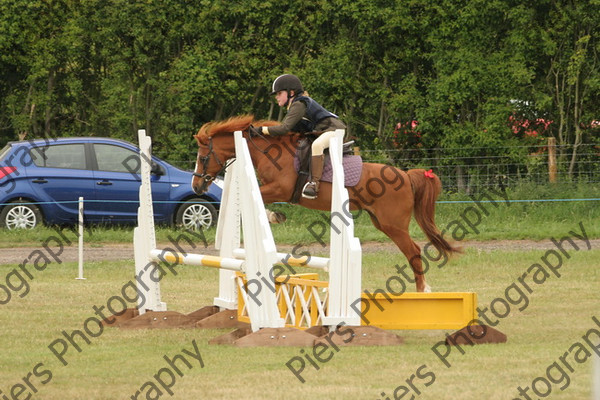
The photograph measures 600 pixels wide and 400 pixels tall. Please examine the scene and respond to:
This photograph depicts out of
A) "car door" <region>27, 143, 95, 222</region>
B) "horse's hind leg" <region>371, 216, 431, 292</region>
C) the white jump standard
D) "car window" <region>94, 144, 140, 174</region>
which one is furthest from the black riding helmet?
"car door" <region>27, 143, 95, 222</region>

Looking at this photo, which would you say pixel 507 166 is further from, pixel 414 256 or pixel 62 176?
pixel 414 256

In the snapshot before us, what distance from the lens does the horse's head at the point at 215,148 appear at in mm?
9836

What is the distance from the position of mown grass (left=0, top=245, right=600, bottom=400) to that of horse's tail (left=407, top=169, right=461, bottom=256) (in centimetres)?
101

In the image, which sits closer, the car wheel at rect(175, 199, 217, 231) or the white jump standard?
the white jump standard

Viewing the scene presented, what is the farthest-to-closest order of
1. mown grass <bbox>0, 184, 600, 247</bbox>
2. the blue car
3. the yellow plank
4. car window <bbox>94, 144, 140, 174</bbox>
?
1. car window <bbox>94, 144, 140, 174</bbox>
2. the blue car
3. mown grass <bbox>0, 184, 600, 247</bbox>
4. the yellow plank

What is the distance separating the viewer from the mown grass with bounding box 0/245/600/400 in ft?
21.2

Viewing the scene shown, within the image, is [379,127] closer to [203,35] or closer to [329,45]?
[329,45]

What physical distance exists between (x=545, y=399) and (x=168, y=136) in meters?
15.6

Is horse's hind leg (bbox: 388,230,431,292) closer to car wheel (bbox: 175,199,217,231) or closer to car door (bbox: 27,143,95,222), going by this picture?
car wheel (bbox: 175,199,217,231)

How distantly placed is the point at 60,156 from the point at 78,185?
1.81 ft

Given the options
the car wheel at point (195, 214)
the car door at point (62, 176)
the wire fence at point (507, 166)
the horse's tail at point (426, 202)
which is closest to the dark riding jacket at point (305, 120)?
the horse's tail at point (426, 202)

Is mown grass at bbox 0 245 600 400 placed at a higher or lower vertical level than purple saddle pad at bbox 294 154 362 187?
lower

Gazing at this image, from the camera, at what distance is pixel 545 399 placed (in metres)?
6.11

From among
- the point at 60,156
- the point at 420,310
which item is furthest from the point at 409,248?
the point at 60,156
